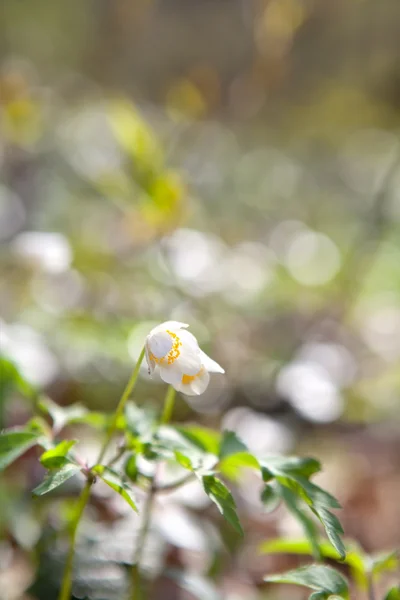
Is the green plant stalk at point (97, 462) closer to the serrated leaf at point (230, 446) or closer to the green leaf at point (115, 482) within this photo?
the green leaf at point (115, 482)

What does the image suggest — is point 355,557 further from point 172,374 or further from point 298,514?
point 172,374

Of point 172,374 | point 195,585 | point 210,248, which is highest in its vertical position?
point 210,248

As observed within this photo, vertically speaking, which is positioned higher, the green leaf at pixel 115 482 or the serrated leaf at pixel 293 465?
the serrated leaf at pixel 293 465

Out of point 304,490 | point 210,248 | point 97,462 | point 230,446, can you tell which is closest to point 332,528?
point 304,490

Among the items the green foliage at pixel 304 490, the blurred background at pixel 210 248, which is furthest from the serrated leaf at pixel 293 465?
the blurred background at pixel 210 248

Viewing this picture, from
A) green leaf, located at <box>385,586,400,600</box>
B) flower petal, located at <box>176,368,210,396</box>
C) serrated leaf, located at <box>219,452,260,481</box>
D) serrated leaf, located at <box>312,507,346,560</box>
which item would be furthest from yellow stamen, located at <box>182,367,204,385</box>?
green leaf, located at <box>385,586,400,600</box>

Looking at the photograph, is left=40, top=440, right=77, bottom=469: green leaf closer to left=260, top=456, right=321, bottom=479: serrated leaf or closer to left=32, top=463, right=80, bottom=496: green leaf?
left=32, top=463, right=80, bottom=496: green leaf

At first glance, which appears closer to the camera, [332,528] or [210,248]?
[332,528]
